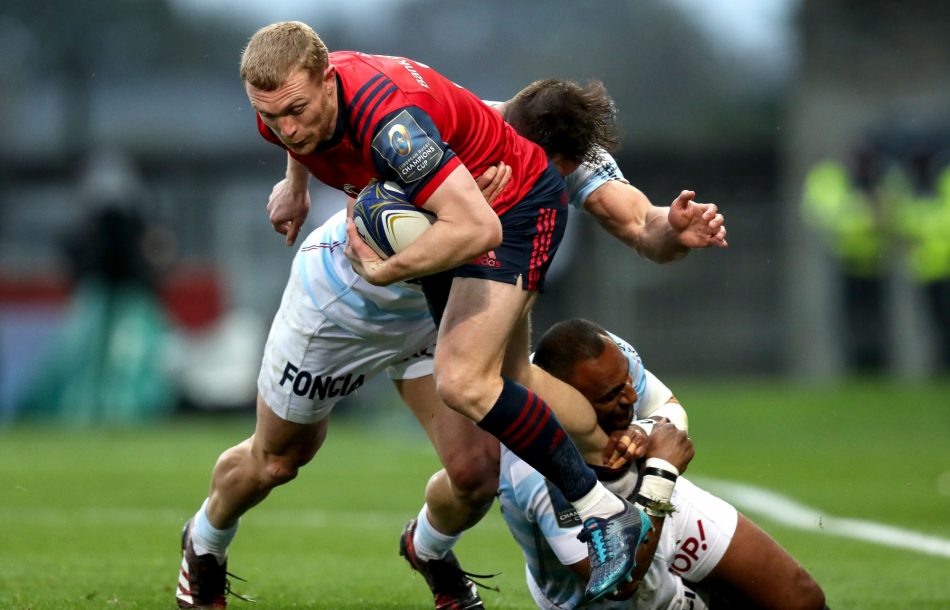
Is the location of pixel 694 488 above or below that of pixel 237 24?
below

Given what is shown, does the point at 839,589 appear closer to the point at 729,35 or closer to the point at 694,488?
the point at 694,488

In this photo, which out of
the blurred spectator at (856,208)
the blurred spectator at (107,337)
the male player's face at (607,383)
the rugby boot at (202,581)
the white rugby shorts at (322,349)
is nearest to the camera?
the male player's face at (607,383)

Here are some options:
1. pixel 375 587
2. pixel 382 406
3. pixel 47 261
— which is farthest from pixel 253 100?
pixel 47 261

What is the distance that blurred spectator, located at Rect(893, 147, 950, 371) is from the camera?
57.2 ft

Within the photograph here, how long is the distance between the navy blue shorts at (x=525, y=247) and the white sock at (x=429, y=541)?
0.92 metres

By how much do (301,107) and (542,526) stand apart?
66.5 inches

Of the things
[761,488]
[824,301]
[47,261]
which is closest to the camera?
[761,488]

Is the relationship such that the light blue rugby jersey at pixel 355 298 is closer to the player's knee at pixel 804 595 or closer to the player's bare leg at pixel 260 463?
the player's bare leg at pixel 260 463

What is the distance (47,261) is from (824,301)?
13.6 m

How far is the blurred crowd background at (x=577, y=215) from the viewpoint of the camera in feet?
61.1

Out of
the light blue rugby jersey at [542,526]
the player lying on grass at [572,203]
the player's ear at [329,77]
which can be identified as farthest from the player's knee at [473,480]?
the player's ear at [329,77]

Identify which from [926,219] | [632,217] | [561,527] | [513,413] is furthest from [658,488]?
[926,219]

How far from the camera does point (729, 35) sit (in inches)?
1298

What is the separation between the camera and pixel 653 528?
206 inches
